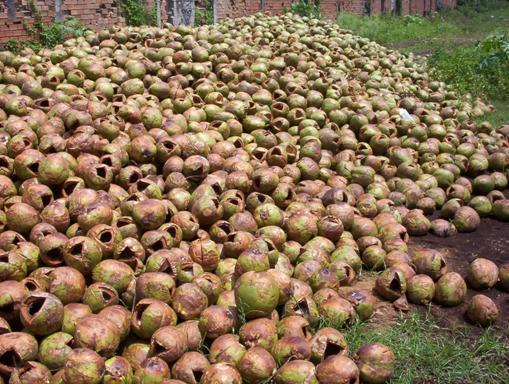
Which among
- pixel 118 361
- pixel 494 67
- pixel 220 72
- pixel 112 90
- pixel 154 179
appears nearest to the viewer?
pixel 118 361

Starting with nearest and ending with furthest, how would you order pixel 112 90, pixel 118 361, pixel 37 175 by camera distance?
pixel 118 361 → pixel 37 175 → pixel 112 90

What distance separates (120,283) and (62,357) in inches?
26.7

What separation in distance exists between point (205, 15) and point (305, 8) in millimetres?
5769

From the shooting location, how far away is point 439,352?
3.80 meters

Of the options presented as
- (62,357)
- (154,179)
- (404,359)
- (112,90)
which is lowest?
(404,359)

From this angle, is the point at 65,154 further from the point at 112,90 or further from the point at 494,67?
the point at 494,67

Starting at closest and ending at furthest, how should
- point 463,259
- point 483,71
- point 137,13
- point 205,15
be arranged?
point 463,259 < point 483,71 < point 137,13 < point 205,15

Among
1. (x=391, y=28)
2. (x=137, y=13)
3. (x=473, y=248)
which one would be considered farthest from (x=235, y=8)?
(x=473, y=248)

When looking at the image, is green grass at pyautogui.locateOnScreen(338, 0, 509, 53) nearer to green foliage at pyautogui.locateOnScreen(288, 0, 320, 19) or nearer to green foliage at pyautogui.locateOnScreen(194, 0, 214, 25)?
green foliage at pyautogui.locateOnScreen(288, 0, 320, 19)

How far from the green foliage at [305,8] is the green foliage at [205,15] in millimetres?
4732

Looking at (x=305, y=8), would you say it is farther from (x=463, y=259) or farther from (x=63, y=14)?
(x=463, y=259)

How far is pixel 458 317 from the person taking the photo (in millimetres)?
4301

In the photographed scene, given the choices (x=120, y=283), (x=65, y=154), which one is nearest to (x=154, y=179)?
(x=65, y=154)

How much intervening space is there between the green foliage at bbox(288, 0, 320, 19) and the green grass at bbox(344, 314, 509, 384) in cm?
1733
